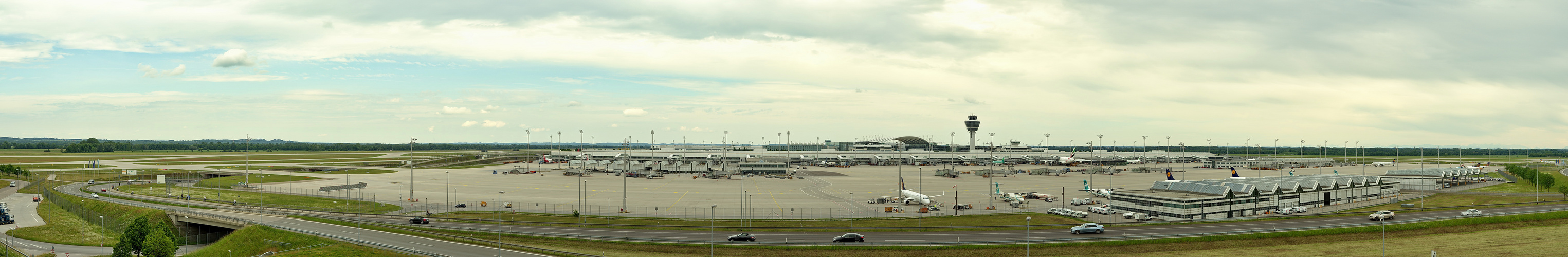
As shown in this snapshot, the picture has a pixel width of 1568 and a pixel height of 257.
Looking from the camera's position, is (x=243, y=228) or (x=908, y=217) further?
(x=908, y=217)

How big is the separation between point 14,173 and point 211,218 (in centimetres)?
11718

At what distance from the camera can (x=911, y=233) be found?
65.0 meters

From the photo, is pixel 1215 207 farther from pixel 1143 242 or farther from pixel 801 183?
pixel 801 183

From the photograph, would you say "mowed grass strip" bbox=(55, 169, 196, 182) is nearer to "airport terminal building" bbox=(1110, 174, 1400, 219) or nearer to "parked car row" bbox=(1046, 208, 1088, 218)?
"parked car row" bbox=(1046, 208, 1088, 218)

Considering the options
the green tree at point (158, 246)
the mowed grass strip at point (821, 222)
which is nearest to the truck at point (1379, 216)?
the mowed grass strip at point (821, 222)

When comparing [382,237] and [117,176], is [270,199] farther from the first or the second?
[117,176]

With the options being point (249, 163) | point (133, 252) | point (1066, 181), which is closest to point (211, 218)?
point (133, 252)

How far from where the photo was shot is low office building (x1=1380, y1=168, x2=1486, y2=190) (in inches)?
4769

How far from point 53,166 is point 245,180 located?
88.2 metres

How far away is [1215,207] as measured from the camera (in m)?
80.1

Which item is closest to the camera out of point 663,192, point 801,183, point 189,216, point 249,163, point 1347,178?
point 189,216

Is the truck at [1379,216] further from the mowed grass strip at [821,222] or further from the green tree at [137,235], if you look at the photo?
the green tree at [137,235]

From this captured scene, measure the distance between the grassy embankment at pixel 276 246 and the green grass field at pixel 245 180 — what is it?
214ft

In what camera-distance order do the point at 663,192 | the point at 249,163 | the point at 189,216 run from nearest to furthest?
the point at 189,216, the point at 663,192, the point at 249,163
